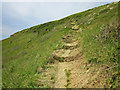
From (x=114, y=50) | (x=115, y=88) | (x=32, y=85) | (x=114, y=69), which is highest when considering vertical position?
(x=114, y=50)

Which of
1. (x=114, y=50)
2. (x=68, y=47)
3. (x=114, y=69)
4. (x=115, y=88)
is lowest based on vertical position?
(x=115, y=88)

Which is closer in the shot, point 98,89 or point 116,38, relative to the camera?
point 98,89

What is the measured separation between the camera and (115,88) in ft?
24.0

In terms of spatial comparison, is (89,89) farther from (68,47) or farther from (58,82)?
(68,47)

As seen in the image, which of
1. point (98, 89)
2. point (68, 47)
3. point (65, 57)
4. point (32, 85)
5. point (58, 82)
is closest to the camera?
point (98, 89)

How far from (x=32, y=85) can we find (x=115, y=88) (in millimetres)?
8966

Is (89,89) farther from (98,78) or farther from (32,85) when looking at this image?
(32,85)

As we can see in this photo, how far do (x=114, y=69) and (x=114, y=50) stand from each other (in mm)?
3207

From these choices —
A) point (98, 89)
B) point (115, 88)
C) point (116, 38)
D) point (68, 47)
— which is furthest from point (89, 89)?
point (68, 47)

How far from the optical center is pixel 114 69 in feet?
28.8

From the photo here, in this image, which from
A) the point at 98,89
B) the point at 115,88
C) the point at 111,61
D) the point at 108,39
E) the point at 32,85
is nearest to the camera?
the point at 115,88

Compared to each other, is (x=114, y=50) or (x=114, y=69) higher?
(x=114, y=50)

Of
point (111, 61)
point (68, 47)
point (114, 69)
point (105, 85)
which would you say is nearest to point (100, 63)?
point (111, 61)

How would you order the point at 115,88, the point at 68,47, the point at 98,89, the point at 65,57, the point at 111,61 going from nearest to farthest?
the point at 115,88
the point at 98,89
the point at 111,61
the point at 65,57
the point at 68,47
